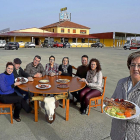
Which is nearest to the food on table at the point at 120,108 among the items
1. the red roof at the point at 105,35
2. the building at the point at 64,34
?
the building at the point at 64,34

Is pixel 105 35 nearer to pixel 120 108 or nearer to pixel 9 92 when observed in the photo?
pixel 9 92

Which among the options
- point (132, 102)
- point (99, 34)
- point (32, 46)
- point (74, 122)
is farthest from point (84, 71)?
point (99, 34)

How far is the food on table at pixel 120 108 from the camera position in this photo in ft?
4.88

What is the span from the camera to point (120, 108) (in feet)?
5.17

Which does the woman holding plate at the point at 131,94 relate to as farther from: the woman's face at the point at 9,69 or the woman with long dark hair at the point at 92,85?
the woman's face at the point at 9,69

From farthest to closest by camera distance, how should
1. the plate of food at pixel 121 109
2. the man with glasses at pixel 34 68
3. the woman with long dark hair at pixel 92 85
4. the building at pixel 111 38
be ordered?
the building at pixel 111 38 → the man with glasses at pixel 34 68 → the woman with long dark hair at pixel 92 85 → the plate of food at pixel 121 109

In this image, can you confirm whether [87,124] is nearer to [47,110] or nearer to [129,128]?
[47,110]

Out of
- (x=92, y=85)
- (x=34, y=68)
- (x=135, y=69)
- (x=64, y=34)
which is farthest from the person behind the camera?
(x=64, y=34)

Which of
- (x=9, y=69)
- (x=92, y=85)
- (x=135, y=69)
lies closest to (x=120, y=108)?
(x=135, y=69)

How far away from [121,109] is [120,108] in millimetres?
13

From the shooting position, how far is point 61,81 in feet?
12.7

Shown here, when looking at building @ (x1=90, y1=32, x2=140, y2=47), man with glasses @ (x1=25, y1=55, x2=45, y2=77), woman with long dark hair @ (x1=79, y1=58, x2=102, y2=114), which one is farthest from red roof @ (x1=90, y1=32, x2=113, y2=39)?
woman with long dark hair @ (x1=79, y1=58, x2=102, y2=114)

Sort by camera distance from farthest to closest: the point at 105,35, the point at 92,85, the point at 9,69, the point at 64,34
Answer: the point at 105,35 → the point at 64,34 → the point at 92,85 → the point at 9,69

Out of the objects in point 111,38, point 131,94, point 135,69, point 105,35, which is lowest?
point 131,94
